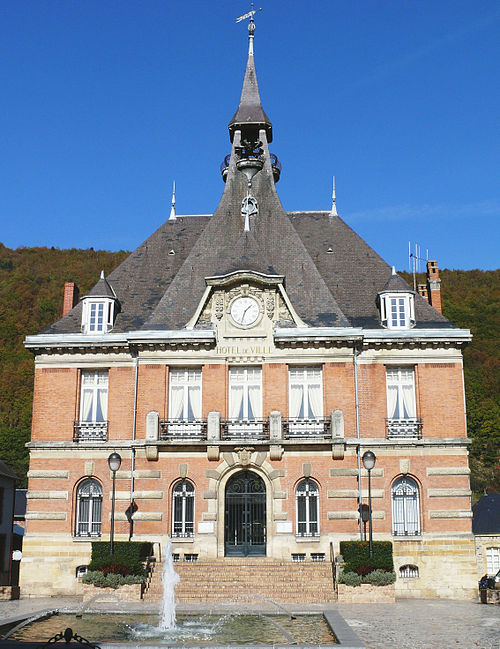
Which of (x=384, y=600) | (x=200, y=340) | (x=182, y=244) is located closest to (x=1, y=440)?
(x=182, y=244)

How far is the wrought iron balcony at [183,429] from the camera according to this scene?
28.0 m

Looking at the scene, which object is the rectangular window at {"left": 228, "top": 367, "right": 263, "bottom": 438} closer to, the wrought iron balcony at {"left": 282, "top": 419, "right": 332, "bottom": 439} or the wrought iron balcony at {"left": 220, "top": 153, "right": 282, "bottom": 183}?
the wrought iron balcony at {"left": 282, "top": 419, "right": 332, "bottom": 439}

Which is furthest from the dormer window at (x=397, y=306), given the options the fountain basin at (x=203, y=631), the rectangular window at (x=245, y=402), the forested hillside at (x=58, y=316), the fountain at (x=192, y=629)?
the forested hillside at (x=58, y=316)

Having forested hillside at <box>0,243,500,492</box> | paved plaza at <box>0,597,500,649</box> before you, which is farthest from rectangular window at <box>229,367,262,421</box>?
forested hillside at <box>0,243,500,492</box>

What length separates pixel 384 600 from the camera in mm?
22672

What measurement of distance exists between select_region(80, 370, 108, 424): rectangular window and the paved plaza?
22.9 feet

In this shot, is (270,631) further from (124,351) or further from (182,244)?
(182,244)

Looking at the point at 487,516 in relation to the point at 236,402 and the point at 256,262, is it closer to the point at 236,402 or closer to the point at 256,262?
the point at 236,402

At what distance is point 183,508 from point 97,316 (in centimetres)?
876

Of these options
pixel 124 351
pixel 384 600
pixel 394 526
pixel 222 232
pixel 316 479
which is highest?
pixel 222 232

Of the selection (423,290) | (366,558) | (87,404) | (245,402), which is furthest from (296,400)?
(423,290)

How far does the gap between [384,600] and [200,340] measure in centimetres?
1167

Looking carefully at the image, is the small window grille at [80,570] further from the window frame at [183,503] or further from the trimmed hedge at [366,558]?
the trimmed hedge at [366,558]

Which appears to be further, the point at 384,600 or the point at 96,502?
the point at 96,502
